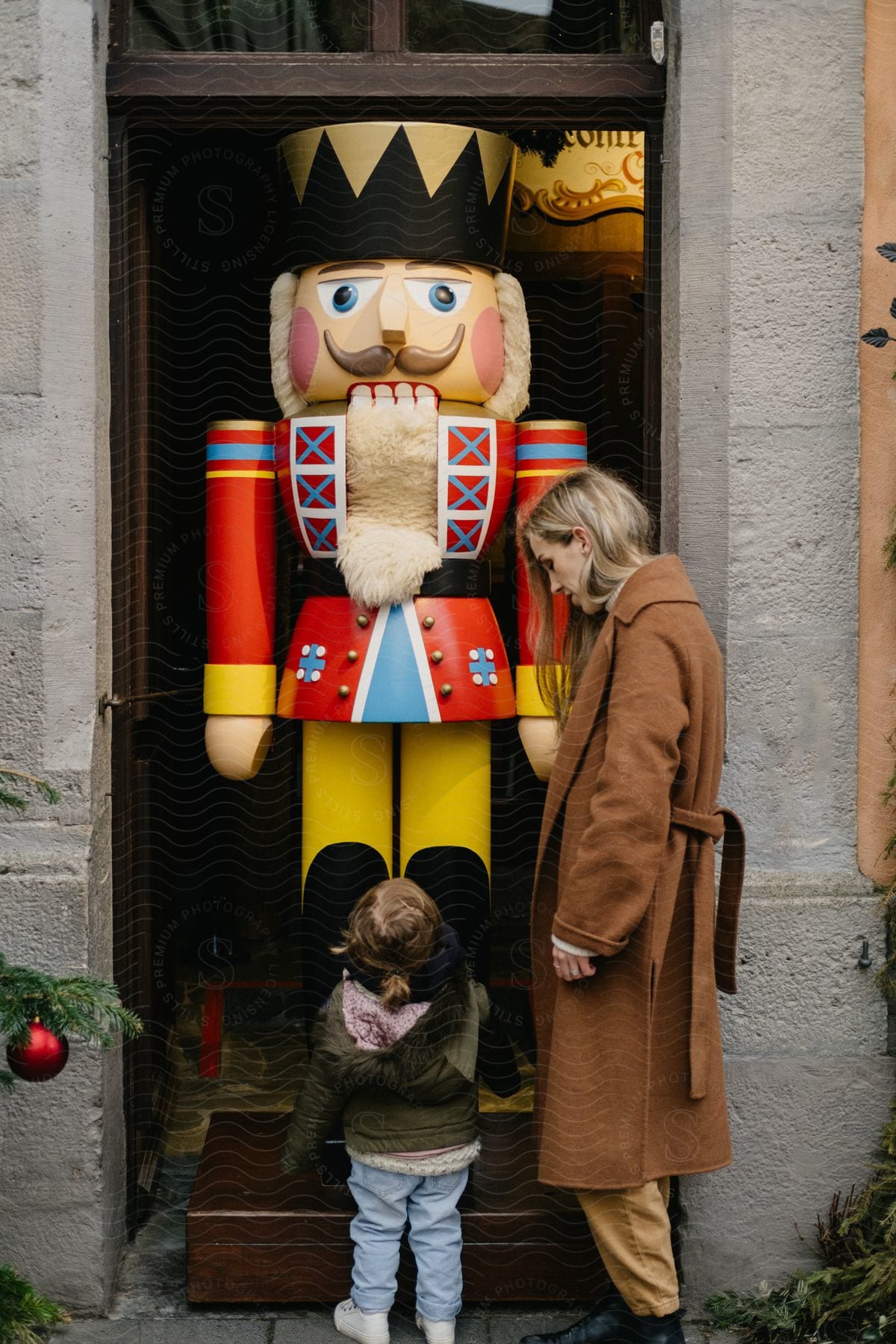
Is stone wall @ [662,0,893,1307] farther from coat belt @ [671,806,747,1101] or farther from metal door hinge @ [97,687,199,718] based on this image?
metal door hinge @ [97,687,199,718]

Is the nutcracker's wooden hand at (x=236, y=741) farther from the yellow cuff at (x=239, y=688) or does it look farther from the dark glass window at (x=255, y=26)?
the dark glass window at (x=255, y=26)

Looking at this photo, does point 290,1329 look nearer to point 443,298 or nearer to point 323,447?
point 323,447

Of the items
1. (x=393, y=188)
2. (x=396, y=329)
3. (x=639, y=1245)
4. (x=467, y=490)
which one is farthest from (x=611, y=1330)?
(x=393, y=188)

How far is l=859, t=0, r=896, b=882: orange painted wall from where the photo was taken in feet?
10.4

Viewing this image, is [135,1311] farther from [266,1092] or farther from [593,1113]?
[593,1113]

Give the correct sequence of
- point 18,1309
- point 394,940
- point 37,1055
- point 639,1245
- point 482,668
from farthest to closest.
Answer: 1. point 482,668
2. point 394,940
3. point 639,1245
4. point 18,1309
5. point 37,1055

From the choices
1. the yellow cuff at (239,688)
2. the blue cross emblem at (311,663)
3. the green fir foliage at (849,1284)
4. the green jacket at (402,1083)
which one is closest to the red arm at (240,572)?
the yellow cuff at (239,688)

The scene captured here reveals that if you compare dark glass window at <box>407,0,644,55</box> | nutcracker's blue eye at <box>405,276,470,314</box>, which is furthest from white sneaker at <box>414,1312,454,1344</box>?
dark glass window at <box>407,0,644,55</box>

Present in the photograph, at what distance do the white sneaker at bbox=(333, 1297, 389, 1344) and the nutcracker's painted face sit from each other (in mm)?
1995

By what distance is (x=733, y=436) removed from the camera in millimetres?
3148

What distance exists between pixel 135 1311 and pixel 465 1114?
881mm

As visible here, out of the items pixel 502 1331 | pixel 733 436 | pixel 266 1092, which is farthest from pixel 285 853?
pixel 733 436

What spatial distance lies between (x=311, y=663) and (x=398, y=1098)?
3.21 ft

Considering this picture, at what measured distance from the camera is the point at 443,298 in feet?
10.9
